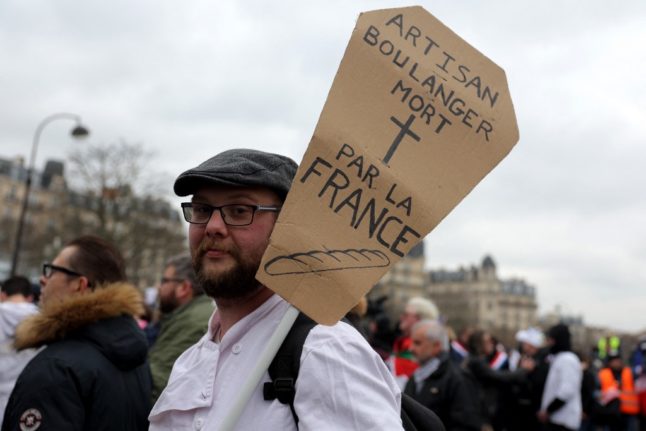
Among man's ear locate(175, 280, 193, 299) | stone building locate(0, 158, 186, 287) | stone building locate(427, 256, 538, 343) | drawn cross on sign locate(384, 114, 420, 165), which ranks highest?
drawn cross on sign locate(384, 114, 420, 165)

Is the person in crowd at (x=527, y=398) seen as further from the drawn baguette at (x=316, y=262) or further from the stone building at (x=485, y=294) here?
the stone building at (x=485, y=294)

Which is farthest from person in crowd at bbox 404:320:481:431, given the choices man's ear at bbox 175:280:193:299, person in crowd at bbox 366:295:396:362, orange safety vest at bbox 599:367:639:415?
orange safety vest at bbox 599:367:639:415

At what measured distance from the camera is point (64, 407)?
9.71 ft

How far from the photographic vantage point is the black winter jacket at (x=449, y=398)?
5.92 m

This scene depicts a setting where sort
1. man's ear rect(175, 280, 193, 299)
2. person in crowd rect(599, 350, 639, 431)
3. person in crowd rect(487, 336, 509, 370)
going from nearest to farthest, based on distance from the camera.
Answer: man's ear rect(175, 280, 193, 299)
person in crowd rect(487, 336, 509, 370)
person in crowd rect(599, 350, 639, 431)

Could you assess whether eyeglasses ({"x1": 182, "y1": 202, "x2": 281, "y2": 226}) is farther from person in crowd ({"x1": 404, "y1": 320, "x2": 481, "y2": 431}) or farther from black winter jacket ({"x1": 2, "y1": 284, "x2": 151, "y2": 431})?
person in crowd ({"x1": 404, "y1": 320, "x2": 481, "y2": 431})

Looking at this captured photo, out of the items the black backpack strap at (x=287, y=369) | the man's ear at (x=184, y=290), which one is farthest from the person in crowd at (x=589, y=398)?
the black backpack strap at (x=287, y=369)

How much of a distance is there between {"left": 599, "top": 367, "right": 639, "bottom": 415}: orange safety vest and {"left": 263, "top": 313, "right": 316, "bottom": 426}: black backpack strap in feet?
40.9

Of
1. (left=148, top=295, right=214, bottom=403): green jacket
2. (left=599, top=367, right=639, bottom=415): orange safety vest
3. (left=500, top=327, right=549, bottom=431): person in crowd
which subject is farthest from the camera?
(left=599, top=367, right=639, bottom=415): orange safety vest

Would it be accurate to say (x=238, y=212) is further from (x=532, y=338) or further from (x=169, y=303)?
(x=532, y=338)

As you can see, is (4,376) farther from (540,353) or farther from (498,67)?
(540,353)

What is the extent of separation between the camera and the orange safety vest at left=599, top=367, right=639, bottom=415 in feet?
42.9

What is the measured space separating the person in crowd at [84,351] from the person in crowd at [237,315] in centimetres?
78

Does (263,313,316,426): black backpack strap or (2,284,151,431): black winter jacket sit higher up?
(263,313,316,426): black backpack strap
